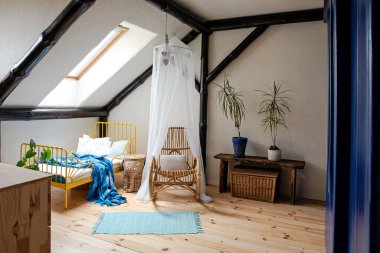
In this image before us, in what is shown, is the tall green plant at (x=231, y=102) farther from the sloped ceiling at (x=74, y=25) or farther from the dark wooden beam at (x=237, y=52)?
the sloped ceiling at (x=74, y=25)

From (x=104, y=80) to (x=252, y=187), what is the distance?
323 cm

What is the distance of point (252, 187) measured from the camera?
442 centimetres

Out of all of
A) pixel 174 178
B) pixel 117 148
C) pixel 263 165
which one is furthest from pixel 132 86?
pixel 263 165

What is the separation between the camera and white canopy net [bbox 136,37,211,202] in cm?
432

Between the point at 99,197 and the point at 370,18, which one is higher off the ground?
the point at 370,18

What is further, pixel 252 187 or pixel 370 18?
pixel 252 187

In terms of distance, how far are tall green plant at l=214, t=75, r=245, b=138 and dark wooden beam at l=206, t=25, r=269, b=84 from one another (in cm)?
16

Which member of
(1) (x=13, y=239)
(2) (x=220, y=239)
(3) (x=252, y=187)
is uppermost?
(1) (x=13, y=239)

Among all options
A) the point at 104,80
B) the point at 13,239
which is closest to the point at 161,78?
the point at 104,80

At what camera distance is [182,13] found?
4.18 meters

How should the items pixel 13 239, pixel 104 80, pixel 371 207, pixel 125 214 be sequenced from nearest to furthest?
1. pixel 371 207
2. pixel 13 239
3. pixel 125 214
4. pixel 104 80

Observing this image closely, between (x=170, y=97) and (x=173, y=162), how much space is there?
3.31ft

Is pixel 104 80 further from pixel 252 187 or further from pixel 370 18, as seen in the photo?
pixel 370 18

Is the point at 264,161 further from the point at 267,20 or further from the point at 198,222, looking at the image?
the point at 267,20
